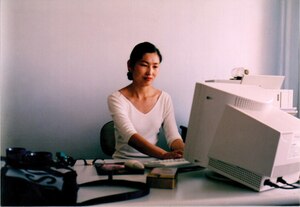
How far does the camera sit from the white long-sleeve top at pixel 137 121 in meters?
1.66

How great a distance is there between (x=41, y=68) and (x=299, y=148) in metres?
1.86

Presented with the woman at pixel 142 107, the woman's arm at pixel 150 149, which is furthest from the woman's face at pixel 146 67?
the woman's arm at pixel 150 149

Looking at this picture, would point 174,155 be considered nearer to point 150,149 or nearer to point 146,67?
point 150,149

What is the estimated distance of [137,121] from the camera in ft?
5.86

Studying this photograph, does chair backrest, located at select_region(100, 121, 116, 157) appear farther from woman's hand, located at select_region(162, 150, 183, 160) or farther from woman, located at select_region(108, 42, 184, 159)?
woman's hand, located at select_region(162, 150, 183, 160)

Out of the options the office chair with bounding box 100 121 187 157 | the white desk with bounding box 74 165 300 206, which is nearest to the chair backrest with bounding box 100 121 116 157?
the office chair with bounding box 100 121 187 157

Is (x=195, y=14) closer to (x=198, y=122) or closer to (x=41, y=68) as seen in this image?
(x=41, y=68)

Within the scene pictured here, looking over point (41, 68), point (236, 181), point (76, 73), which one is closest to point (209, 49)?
point (76, 73)

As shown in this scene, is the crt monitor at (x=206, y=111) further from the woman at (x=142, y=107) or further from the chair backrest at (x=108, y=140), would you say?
the chair backrest at (x=108, y=140)

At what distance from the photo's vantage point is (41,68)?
2264mm

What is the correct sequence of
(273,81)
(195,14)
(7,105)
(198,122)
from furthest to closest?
1. (195,14)
2. (7,105)
3. (273,81)
4. (198,122)

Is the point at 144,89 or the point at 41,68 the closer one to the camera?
the point at 144,89

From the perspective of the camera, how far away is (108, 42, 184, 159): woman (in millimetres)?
1700

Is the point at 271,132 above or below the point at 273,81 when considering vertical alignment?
below
